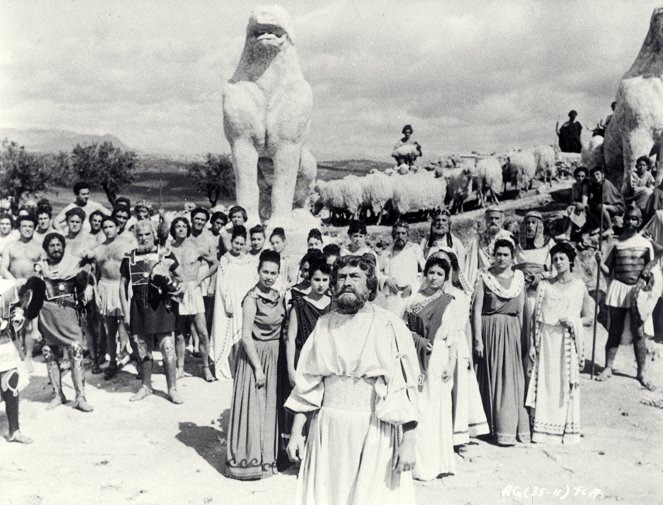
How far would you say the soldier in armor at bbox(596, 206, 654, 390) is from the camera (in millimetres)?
6656

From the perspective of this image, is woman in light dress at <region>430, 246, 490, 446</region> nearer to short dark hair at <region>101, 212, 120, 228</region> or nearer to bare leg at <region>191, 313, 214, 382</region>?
bare leg at <region>191, 313, 214, 382</region>

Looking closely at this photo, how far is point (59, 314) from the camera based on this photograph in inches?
214

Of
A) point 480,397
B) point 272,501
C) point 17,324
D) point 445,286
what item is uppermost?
point 445,286

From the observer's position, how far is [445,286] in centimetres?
468

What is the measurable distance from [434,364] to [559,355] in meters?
1.28

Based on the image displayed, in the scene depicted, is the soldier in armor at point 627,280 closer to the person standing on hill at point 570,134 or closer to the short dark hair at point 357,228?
the short dark hair at point 357,228

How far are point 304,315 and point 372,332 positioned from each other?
49.1 inches

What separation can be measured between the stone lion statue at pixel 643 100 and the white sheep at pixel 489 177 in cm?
1039

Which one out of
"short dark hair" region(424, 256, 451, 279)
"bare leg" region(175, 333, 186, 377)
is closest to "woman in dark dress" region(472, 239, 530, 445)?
"short dark hair" region(424, 256, 451, 279)

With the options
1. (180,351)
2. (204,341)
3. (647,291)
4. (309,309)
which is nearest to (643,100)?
(647,291)

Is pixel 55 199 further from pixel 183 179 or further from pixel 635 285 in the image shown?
pixel 635 285

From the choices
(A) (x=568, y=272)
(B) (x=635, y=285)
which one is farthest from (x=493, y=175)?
(A) (x=568, y=272)

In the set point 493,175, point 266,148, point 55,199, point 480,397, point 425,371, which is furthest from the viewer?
point 55,199

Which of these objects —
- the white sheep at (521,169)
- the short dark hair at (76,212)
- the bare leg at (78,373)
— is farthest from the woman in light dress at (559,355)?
the white sheep at (521,169)
